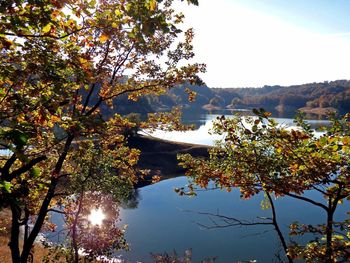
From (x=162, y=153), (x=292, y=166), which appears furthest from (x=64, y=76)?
(x=162, y=153)

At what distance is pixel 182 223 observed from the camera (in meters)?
43.0

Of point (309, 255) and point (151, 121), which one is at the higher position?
point (151, 121)

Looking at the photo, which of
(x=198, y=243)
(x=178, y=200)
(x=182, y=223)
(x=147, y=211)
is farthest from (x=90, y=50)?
(x=178, y=200)

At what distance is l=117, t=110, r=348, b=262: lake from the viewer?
34691mm

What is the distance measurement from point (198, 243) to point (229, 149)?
27.9m

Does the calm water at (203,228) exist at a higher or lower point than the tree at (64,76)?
lower

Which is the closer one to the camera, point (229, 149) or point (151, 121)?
point (229, 149)

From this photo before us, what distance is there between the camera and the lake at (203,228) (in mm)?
34691

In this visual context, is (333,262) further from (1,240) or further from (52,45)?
(1,240)

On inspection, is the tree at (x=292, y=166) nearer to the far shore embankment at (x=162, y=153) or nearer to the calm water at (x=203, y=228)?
the calm water at (x=203, y=228)

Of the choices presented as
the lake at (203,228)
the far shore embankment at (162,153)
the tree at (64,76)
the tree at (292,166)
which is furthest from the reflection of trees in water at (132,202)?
the tree at (292,166)

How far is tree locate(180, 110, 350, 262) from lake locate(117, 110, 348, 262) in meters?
16.5

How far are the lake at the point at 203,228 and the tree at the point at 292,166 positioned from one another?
54.2 ft

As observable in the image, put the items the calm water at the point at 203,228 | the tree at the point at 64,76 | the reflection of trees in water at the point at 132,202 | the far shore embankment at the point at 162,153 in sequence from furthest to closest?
the far shore embankment at the point at 162,153 → the reflection of trees in water at the point at 132,202 → the calm water at the point at 203,228 → the tree at the point at 64,76
